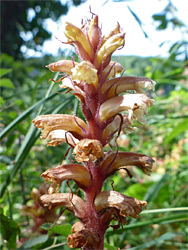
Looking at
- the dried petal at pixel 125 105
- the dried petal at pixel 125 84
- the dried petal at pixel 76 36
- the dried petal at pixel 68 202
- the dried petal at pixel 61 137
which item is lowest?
the dried petal at pixel 68 202

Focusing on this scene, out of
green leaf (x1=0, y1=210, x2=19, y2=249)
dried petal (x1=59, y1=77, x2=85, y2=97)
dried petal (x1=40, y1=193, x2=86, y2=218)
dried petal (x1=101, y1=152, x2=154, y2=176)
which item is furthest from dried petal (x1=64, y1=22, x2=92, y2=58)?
green leaf (x1=0, y1=210, x2=19, y2=249)

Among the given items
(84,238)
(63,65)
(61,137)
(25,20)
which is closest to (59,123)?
(61,137)

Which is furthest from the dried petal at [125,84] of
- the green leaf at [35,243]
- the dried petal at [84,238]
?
the green leaf at [35,243]

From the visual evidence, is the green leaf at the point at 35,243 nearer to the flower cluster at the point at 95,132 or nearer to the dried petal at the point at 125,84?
the flower cluster at the point at 95,132

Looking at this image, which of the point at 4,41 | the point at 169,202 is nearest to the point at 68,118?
the point at 169,202

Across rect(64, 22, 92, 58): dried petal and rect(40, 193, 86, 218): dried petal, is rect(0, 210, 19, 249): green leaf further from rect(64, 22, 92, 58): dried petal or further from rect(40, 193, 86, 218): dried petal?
rect(64, 22, 92, 58): dried petal

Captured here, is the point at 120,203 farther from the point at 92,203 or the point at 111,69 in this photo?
the point at 111,69

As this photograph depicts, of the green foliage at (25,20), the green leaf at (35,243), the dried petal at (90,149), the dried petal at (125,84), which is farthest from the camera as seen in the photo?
the green foliage at (25,20)

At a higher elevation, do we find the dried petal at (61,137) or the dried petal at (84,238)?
the dried petal at (61,137)
